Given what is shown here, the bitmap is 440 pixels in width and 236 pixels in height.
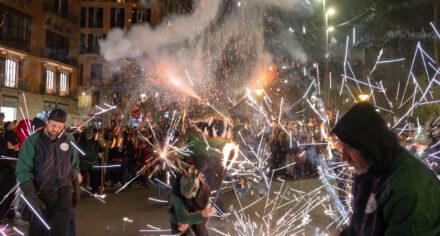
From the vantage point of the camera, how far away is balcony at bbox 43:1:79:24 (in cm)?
3410

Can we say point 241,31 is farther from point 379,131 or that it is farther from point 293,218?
point 379,131

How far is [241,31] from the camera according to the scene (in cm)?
1792

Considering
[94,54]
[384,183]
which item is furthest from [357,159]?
[94,54]

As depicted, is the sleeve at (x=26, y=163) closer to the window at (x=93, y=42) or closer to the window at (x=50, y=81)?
the window at (x=50, y=81)

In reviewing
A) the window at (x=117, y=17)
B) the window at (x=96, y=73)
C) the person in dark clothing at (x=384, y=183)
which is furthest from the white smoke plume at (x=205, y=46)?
the window at (x=96, y=73)

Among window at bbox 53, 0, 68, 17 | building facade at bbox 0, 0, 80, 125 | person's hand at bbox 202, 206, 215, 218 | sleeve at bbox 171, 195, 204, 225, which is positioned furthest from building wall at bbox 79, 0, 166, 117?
person's hand at bbox 202, 206, 215, 218

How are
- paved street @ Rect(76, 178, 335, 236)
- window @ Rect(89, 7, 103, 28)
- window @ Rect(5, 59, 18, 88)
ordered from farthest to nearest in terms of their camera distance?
window @ Rect(89, 7, 103, 28), window @ Rect(5, 59, 18, 88), paved street @ Rect(76, 178, 335, 236)

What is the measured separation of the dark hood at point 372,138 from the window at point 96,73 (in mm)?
47703

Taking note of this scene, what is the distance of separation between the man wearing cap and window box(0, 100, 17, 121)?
91.9ft

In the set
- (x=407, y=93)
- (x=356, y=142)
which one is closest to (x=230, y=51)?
(x=356, y=142)

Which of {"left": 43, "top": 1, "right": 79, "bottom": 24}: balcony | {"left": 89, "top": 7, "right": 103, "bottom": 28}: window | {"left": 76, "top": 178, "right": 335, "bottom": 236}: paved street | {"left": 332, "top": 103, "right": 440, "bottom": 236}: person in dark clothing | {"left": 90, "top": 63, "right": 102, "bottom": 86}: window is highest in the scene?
{"left": 89, "top": 7, "right": 103, "bottom": 28}: window

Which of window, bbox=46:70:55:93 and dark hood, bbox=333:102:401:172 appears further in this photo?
window, bbox=46:70:55:93

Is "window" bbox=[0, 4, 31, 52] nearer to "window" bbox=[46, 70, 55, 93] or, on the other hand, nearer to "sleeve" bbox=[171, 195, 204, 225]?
"window" bbox=[46, 70, 55, 93]

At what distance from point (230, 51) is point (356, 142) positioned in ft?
67.0
